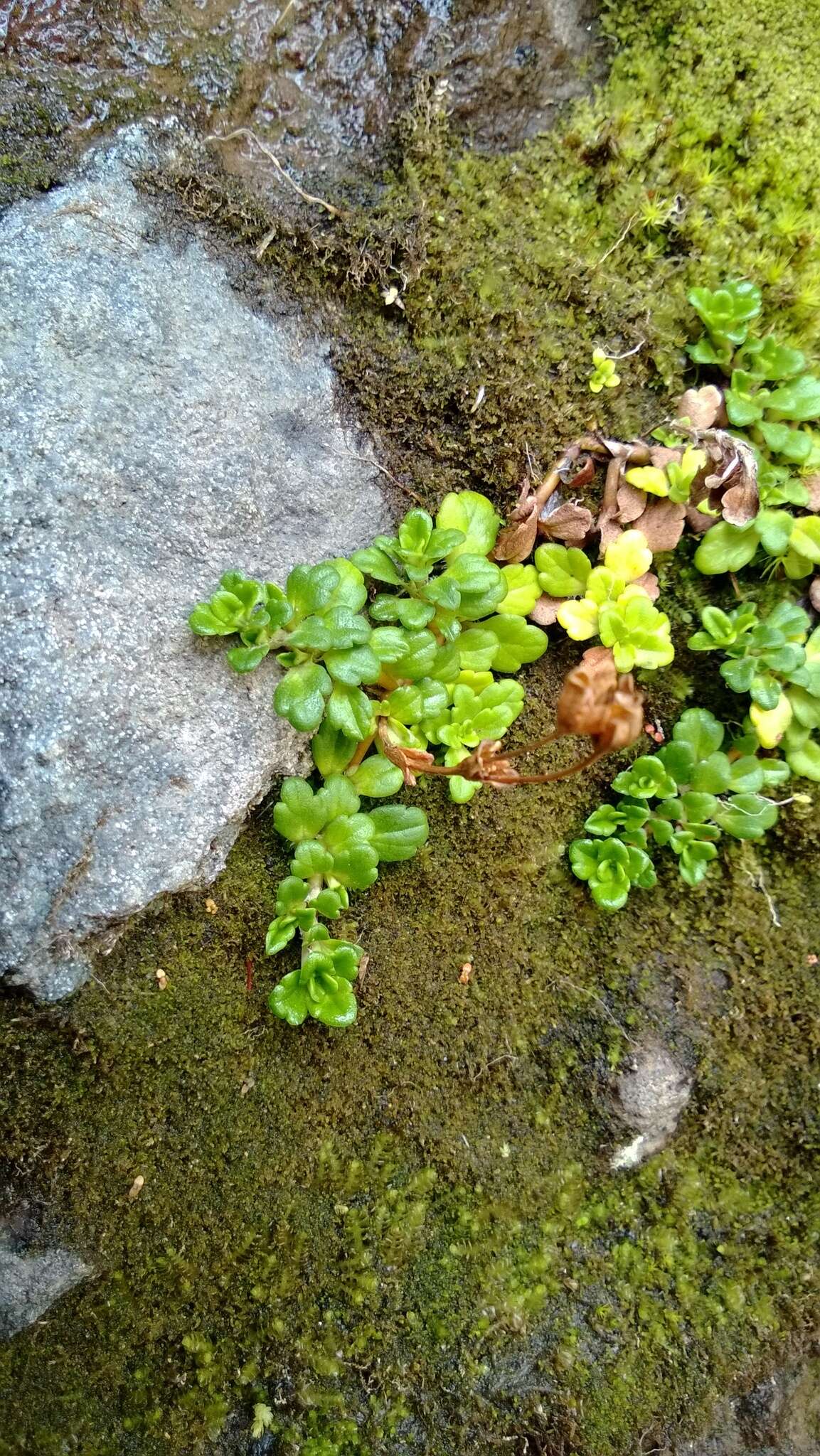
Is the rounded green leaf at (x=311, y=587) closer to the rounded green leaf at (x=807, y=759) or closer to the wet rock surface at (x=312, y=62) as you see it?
the wet rock surface at (x=312, y=62)

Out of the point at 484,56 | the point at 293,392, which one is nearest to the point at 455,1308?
the point at 293,392

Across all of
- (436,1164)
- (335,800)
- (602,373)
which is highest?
(602,373)

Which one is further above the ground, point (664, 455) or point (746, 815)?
point (664, 455)

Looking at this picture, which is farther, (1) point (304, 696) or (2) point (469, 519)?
(2) point (469, 519)

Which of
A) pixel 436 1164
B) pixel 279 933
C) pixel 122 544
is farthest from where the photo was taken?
pixel 436 1164

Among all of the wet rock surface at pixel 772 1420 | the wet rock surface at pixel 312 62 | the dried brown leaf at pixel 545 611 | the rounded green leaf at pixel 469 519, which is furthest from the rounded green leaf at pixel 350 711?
the wet rock surface at pixel 772 1420

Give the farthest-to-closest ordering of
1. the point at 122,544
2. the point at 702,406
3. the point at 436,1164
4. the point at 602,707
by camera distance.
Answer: the point at 702,406 < the point at 436,1164 < the point at 122,544 < the point at 602,707

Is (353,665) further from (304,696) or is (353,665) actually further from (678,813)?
(678,813)

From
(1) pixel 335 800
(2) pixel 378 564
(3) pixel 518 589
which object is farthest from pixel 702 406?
(1) pixel 335 800
